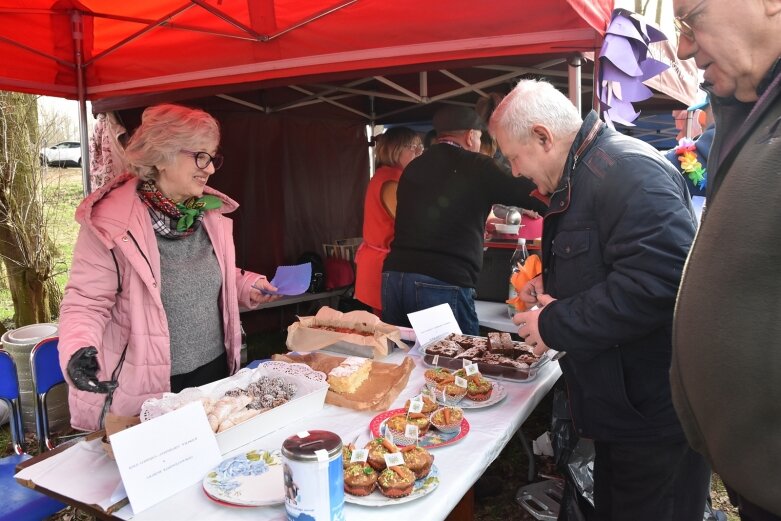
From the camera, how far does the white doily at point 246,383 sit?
1.53 meters

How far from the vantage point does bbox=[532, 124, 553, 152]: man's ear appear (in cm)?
167

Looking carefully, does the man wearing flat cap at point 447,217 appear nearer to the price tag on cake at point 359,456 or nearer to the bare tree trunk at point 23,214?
the price tag on cake at point 359,456

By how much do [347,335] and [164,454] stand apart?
106 centimetres

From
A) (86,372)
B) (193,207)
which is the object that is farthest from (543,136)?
(86,372)

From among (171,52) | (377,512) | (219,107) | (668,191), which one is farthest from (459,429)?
(219,107)

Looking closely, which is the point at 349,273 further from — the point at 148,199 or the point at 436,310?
the point at 148,199

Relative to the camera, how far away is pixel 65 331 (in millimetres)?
1686

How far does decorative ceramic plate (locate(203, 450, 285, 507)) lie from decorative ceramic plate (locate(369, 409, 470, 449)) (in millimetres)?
305

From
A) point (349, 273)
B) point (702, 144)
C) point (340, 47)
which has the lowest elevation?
point (349, 273)

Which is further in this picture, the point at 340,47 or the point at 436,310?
the point at 340,47

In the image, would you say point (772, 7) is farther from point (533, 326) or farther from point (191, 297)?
point (191, 297)

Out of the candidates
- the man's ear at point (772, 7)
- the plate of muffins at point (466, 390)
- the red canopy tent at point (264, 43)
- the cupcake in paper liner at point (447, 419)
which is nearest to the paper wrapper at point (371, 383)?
the plate of muffins at point (466, 390)

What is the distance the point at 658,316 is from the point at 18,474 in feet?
5.76

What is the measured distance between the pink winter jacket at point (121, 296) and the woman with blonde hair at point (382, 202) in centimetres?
189
